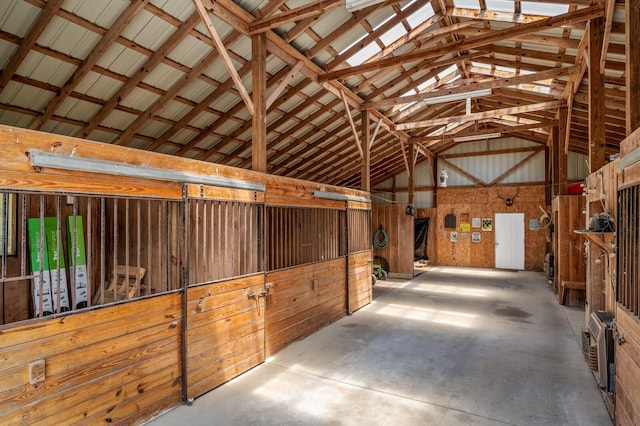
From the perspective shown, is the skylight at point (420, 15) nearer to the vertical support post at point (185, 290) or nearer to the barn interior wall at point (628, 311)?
the barn interior wall at point (628, 311)

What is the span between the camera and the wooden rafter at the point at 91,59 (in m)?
3.43

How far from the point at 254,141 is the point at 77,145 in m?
1.98

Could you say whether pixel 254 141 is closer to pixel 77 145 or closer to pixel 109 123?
pixel 77 145

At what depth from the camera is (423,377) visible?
3.45 metres

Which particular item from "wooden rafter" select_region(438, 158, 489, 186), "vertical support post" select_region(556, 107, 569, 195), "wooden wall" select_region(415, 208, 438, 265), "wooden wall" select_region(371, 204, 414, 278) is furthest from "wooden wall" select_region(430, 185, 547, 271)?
"vertical support post" select_region(556, 107, 569, 195)

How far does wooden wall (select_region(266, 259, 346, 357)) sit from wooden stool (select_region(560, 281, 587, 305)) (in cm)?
405

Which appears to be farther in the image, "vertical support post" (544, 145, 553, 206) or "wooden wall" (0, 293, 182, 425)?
"vertical support post" (544, 145, 553, 206)

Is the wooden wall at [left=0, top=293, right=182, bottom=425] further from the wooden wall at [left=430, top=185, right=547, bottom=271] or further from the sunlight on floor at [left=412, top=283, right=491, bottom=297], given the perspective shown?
the wooden wall at [left=430, top=185, right=547, bottom=271]

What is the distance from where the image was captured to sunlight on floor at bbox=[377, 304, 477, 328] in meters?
5.32

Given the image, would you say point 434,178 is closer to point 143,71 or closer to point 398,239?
point 398,239

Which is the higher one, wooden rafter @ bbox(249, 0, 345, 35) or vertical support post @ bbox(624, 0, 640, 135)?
wooden rafter @ bbox(249, 0, 345, 35)

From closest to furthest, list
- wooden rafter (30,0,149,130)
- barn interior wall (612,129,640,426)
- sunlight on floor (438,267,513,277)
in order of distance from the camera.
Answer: barn interior wall (612,129,640,426) → wooden rafter (30,0,149,130) → sunlight on floor (438,267,513,277)

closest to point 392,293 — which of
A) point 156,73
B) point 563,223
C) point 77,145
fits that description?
point 563,223

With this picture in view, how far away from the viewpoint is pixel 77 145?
2264 millimetres
